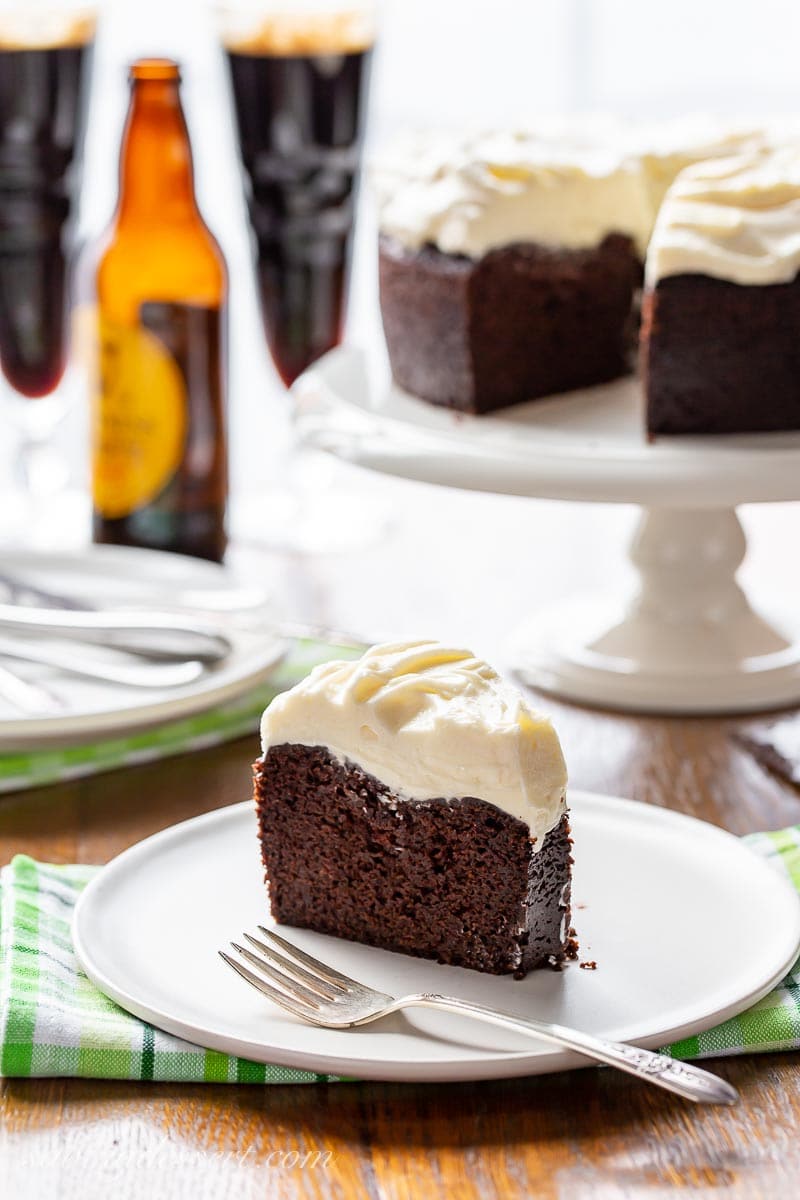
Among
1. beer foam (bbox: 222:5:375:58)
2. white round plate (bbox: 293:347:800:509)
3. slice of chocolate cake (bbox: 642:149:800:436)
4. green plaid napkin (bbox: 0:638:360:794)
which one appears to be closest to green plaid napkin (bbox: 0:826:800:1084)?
green plaid napkin (bbox: 0:638:360:794)

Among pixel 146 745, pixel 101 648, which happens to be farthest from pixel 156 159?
pixel 146 745

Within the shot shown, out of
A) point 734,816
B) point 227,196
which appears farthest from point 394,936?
point 227,196

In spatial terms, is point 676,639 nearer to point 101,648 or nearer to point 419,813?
point 101,648

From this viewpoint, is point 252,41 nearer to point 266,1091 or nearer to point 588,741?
point 588,741

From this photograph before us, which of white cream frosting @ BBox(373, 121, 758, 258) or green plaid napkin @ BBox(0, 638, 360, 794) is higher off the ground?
white cream frosting @ BBox(373, 121, 758, 258)

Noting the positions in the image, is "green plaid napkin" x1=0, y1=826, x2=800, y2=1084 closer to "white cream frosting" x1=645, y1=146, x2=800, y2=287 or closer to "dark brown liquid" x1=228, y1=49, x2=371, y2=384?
"white cream frosting" x1=645, y1=146, x2=800, y2=287

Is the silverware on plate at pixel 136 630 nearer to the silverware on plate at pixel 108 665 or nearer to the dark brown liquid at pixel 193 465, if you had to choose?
the silverware on plate at pixel 108 665

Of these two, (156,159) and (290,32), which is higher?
(290,32)
